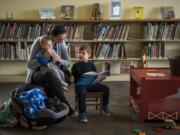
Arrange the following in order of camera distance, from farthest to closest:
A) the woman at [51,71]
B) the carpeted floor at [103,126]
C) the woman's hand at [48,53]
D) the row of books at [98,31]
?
the row of books at [98,31], the woman's hand at [48,53], the woman at [51,71], the carpeted floor at [103,126]

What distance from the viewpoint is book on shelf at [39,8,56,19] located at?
20.4 feet

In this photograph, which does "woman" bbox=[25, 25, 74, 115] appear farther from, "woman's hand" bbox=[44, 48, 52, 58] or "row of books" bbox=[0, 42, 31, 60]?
"row of books" bbox=[0, 42, 31, 60]

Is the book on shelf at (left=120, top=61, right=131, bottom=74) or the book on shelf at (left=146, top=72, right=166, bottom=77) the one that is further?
the book on shelf at (left=120, top=61, right=131, bottom=74)

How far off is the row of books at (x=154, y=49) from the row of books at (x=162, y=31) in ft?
0.36

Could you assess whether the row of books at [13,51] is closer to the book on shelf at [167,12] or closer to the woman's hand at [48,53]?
the woman's hand at [48,53]

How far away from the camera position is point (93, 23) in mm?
6406

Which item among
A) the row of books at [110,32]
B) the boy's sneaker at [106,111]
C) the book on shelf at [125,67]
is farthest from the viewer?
the book on shelf at [125,67]

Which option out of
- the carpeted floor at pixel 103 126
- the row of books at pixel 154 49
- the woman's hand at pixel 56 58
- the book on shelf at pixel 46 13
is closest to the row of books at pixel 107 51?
the row of books at pixel 154 49

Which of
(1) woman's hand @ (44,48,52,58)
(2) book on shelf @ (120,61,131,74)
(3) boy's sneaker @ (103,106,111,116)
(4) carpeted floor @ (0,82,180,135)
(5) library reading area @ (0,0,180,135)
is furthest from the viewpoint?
(2) book on shelf @ (120,61,131,74)

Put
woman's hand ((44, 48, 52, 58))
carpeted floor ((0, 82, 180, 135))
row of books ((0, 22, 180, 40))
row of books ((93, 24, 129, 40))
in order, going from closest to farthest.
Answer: carpeted floor ((0, 82, 180, 135)), woman's hand ((44, 48, 52, 58)), row of books ((0, 22, 180, 40)), row of books ((93, 24, 129, 40))

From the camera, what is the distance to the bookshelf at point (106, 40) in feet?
20.3

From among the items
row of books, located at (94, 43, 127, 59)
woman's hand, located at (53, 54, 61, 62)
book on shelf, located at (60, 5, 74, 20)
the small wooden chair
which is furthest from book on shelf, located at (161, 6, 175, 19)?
woman's hand, located at (53, 54, 61, 62)

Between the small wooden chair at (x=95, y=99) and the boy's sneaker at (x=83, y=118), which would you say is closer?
the boy's sneaker at (x=83, y=118)

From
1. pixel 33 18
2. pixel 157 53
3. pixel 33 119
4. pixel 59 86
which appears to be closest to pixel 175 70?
pixel 59 86
